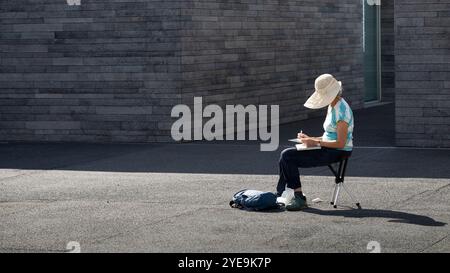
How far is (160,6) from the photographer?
18.2 m

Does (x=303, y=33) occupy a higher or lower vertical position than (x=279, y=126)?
higher

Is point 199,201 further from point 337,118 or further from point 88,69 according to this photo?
point 88,69

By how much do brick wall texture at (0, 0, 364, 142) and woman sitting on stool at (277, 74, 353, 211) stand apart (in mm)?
5453

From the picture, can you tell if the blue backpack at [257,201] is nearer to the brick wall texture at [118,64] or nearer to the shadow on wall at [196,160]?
the shadow on wall at [196,160]

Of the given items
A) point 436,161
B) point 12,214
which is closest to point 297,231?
point 12,214

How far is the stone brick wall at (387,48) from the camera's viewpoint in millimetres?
27234

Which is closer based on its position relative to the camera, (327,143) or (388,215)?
(388,215)

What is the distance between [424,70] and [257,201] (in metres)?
6.16

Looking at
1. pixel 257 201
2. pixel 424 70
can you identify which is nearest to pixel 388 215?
pixel 257 201

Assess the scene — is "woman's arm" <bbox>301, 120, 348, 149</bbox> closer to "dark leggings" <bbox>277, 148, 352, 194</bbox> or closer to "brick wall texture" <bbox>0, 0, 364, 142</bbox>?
"dark leggings" <bbox>277, 148, 352, 194</bbox>

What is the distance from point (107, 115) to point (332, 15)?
7.23 m

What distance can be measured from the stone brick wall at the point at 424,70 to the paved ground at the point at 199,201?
1.43ft

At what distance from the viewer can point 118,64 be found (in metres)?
18.5
